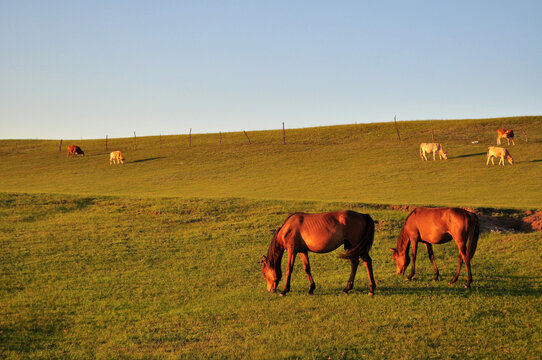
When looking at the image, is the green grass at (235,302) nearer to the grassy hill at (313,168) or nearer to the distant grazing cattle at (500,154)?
the grassy hill at (313,168)

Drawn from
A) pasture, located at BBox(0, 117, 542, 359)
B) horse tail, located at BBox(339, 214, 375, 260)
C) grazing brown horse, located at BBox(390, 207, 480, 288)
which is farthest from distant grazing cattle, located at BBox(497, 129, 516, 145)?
horse tail, located at BBox(339, 214, 375, 260)

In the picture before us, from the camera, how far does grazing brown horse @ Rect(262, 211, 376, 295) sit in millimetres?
11891

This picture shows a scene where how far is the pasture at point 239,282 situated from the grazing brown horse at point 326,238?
72 centimetres

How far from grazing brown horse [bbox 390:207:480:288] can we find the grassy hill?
14870mm

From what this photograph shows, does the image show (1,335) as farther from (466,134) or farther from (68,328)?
(466,134)

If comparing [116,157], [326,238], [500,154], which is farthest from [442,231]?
[116,157]

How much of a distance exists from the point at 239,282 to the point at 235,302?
2188 millimetres

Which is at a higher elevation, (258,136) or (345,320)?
(258,136)

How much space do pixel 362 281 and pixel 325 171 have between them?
3249 centimetres

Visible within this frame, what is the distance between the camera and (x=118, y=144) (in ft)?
240

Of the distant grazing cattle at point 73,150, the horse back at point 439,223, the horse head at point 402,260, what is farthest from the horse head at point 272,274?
the distant grazing cattle at point 73,150

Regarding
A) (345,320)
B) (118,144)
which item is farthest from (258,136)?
(345,320)

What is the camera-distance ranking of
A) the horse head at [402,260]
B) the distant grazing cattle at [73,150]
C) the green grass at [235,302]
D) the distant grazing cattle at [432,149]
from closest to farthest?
the green grass at [235,302]
the horse head at [402,260]
the distant grazing cattle at [432,149]
the distant grazing cattle at [73,150]

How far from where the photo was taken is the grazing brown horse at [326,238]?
1189cm
